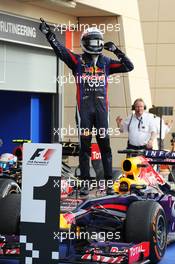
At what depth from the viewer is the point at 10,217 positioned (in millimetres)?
7820

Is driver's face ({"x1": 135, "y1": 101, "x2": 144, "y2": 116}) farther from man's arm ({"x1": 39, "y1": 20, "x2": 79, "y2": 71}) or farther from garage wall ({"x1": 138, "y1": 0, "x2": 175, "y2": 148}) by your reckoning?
garage wall ({"x1": 138, "y1": 0, "x2": 175, "y2": 148})

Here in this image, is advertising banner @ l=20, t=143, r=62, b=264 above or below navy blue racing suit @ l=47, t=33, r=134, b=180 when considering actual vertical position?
below

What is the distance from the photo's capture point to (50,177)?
262 inches

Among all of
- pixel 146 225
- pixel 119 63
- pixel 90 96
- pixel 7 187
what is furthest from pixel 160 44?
pixel 146 225

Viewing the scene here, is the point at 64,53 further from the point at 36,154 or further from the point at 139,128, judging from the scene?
the point at 139,128

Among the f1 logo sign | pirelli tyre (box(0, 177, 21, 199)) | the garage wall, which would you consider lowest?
pirelli tyre (box(0, 177, 21, 199))

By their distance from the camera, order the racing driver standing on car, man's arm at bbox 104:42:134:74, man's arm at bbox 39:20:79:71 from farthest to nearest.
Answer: man's arm at bbox 104:42:134:74 → man's arm at bbox 39:20:79:71 → the racing driver standing on car

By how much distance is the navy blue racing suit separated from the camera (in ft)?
29.7

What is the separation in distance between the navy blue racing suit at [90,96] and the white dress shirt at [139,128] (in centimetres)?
301

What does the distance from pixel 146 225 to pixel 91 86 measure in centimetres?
215

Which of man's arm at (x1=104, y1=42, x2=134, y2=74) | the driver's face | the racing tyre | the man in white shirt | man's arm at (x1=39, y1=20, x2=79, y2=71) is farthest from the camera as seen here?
the man in white shirt

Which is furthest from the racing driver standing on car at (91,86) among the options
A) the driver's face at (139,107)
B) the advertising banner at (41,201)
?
the driver's face at (139,107)

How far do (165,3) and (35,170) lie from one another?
52.4 feet

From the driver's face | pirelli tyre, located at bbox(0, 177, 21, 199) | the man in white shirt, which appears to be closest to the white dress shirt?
the man in white shirt
